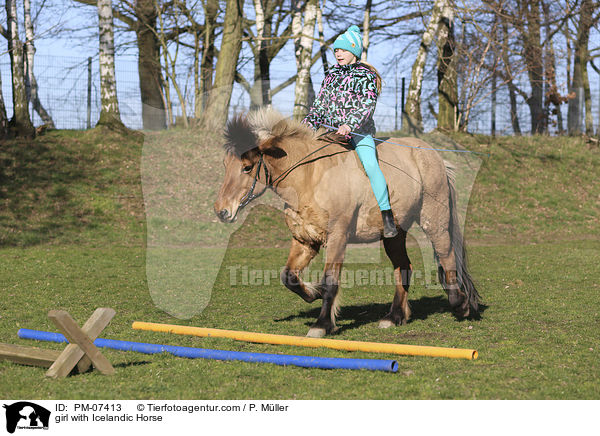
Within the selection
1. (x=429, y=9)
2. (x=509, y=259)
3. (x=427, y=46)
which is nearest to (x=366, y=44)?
(x=427, y=46)

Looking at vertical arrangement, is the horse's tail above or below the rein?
below

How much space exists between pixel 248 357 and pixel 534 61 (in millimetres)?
20648

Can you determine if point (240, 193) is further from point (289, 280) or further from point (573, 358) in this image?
point (573, 358)

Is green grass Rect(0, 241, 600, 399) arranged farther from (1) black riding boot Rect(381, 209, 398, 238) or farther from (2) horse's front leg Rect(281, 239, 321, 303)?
(1) black riding boot Rect(381, 209, 398, 238)

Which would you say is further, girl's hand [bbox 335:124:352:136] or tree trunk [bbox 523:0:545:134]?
tree trunk [bbox 523:0:545:134]

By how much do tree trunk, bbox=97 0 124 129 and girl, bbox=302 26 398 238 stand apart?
13.1 meters

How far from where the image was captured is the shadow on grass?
699cm

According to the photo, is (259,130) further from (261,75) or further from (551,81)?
(551,81)

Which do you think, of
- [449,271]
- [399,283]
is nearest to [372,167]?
[399,283]

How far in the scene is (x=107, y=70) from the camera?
1773 cm

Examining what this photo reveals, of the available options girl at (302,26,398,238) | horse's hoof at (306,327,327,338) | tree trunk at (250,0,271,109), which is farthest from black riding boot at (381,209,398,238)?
tree trunk at (250,0,271,109)

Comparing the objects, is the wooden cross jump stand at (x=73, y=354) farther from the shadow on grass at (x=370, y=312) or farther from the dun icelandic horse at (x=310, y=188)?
the shadow on grass at (x=370, y=312)

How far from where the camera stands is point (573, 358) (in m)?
5.12

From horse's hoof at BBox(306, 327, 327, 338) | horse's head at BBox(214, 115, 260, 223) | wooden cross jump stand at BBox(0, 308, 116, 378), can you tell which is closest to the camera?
wooden cross jump stand at BBox(0, 308, 116, 378)
